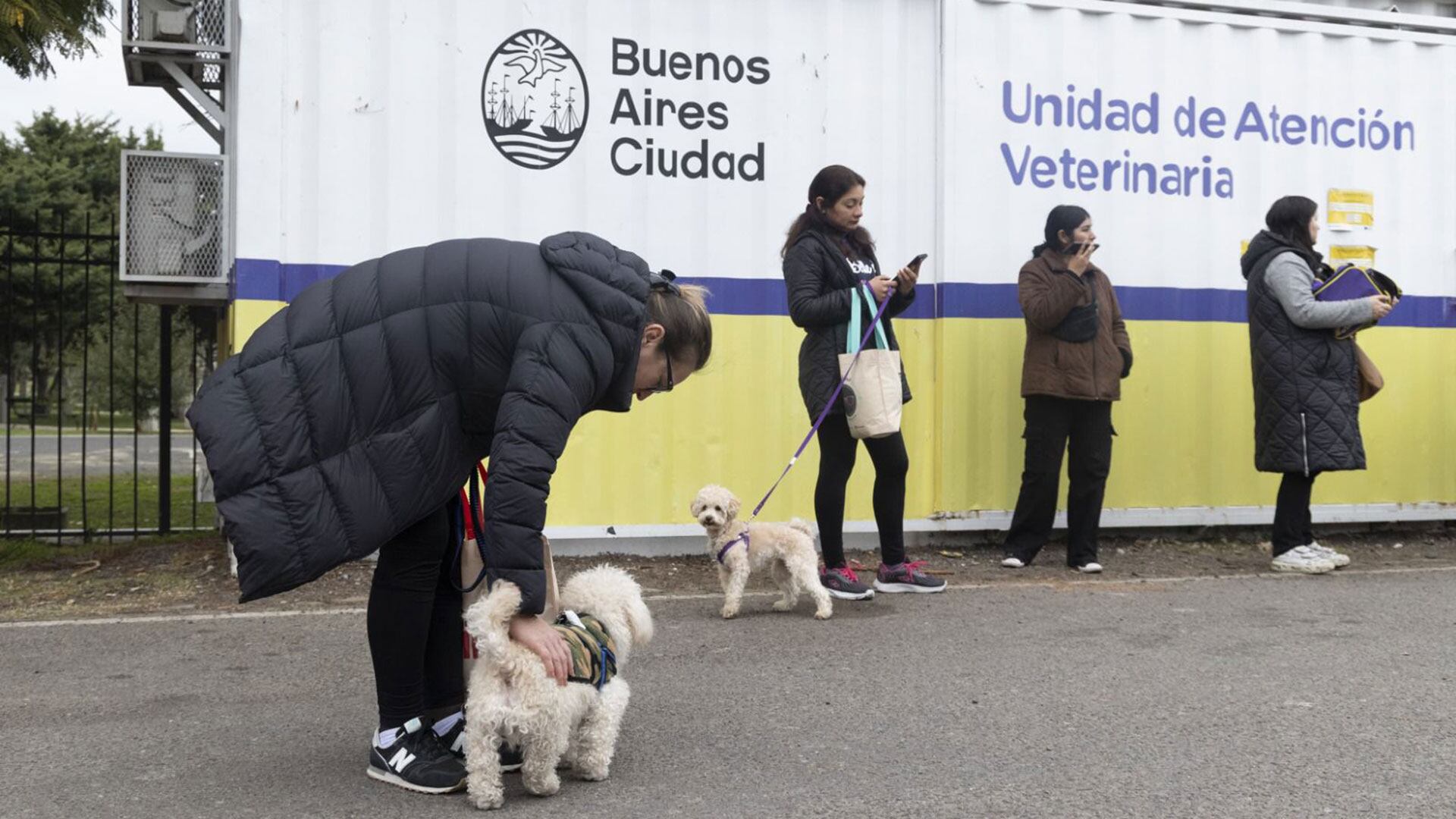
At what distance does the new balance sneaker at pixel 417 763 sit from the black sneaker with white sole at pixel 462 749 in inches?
1.4

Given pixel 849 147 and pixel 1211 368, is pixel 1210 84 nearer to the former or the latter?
pixel 1211 368

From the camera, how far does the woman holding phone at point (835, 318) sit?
19.4ft

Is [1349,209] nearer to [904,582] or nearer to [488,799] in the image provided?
[904,582]

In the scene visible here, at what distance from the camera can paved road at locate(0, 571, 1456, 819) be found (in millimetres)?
3391

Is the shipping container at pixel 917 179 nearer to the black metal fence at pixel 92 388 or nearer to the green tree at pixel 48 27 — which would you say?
the green tree at pixel 48 27

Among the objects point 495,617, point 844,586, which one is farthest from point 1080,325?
point 495,617

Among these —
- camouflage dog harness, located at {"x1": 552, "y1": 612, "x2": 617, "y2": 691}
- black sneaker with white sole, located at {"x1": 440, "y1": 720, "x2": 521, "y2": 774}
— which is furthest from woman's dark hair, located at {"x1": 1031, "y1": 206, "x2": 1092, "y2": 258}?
black sneaker with white sole, located at {"x1": 440, "y1": 720, "x2": 521, "y2": 774}

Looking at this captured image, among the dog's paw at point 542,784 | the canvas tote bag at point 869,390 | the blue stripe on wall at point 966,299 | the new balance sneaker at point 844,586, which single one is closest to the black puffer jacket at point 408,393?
the dog's paw at point 542,784

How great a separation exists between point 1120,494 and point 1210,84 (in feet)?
8.41

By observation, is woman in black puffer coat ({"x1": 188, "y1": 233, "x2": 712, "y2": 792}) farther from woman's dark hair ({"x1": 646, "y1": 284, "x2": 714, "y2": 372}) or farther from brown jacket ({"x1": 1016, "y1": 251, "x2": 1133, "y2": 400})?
brown jacket ({"x1": 1016, "y1": 251, "x2": 1133, "y2": 400})

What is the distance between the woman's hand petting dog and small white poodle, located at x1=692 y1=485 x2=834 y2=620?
2.41m

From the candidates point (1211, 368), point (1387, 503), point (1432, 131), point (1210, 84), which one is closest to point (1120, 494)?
point (1211, 368)

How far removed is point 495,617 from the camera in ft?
9.94

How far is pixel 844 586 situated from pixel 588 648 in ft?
9.10
